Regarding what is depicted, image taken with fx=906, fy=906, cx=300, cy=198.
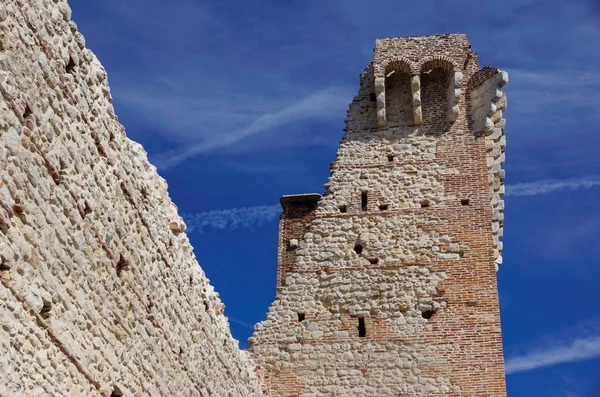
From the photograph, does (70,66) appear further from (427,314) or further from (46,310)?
(427,314)

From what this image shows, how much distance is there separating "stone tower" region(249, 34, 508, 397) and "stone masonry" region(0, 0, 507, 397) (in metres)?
0.02

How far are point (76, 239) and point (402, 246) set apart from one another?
7.11 metres

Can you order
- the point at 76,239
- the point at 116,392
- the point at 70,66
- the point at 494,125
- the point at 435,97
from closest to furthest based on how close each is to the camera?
the point at 76,239, the point at 70,66, the point at 116,392, the point at 494,125, the point at 435,97

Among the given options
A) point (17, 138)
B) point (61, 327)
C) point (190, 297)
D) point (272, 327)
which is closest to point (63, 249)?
point (61, 327)

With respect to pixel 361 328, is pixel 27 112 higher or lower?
lower

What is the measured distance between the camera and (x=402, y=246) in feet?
42.5

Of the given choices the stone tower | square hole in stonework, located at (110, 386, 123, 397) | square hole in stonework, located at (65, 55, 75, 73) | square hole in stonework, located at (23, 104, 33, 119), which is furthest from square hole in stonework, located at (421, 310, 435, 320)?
square hole in stonework, located at (23, 104, 33, 119)

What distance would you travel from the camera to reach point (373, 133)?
46.0 ft

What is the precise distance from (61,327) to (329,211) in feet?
25.0

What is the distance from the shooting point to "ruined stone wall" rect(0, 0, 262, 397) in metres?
5.67

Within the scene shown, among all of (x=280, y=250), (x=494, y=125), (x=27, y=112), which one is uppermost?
(x=494, y=125)

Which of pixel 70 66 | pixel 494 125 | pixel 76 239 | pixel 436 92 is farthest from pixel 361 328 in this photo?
pixel 70 66

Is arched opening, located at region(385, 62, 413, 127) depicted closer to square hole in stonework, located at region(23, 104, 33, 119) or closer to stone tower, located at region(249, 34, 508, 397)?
stone tower, located at region(249, 34, 508, 397)

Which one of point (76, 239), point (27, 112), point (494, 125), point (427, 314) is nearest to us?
point (27, 112)
